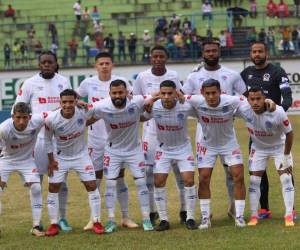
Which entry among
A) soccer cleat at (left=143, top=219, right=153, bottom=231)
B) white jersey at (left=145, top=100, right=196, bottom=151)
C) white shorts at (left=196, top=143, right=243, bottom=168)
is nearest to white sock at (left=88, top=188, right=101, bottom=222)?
soccer cleat at (left=143, top=219, right=153, bottom=231)

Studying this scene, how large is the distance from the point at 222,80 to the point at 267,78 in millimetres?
634

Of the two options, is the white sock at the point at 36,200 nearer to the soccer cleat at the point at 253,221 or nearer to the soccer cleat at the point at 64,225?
the soccer cleat at the point at 64,225

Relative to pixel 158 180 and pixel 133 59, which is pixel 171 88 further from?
pixel 133 59

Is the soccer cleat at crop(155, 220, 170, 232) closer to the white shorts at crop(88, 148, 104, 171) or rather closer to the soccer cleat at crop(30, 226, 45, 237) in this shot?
the white shorts at crop(88, 148, 104, 171)

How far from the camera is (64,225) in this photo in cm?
986

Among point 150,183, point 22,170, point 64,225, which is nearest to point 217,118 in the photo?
point 150,183

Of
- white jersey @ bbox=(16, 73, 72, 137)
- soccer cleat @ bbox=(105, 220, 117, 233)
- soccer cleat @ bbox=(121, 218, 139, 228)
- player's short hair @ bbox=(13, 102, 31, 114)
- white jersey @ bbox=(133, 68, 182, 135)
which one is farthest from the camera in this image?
white jersey @ bbox=(133, 68, 182, 135)

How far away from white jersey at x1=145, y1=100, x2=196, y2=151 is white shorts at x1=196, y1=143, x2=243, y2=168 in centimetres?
31

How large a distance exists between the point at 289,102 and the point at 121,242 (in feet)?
10.1

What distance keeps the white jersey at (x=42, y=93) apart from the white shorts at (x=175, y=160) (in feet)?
5.60

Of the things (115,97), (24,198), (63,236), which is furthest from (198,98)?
(24,198)

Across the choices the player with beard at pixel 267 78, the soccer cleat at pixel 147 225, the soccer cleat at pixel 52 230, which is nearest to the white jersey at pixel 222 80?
the player with beard at pixel 267 78

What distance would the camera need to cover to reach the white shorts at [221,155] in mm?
9562

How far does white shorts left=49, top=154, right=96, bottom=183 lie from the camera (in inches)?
375
